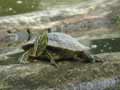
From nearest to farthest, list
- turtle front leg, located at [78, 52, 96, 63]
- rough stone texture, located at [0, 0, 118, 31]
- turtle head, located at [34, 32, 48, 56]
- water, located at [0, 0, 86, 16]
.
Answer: turtle head, located at [34, 32, 48, 56]
turtle front leg, located at [78, 52, 96, 63]
rough stone texture, located at [0, 0, 118, 31]
water, located at [0, 0, 86, 16]

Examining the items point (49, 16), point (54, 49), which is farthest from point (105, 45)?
point (54, 49)

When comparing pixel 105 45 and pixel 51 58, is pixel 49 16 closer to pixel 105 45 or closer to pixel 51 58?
pixel 105 45

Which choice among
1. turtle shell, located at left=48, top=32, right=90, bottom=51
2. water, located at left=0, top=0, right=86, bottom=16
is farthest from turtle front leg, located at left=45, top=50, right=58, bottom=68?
water, located at left=0, top=0, right=86, bottom=16

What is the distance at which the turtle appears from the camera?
515cm

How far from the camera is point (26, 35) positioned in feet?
27.6

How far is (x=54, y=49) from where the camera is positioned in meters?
5.25

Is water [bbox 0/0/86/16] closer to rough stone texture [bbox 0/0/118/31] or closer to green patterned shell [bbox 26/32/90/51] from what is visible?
rough stone texture [bbox 0/0/118/31]

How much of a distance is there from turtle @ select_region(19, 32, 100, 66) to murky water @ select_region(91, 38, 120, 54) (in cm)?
205

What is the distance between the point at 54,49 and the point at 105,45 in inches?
109

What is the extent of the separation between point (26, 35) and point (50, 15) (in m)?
0.77

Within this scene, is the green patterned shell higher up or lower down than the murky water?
higher up

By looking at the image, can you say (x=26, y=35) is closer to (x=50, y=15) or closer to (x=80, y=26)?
(x=50, y=15)

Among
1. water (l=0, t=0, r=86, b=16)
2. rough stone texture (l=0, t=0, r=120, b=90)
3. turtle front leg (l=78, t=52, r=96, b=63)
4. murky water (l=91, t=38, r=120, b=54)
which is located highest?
turtle front leg (l=78, t=52, r=96, b=63)

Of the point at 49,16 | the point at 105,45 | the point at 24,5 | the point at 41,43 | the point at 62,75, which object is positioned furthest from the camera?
the point at 24,5
